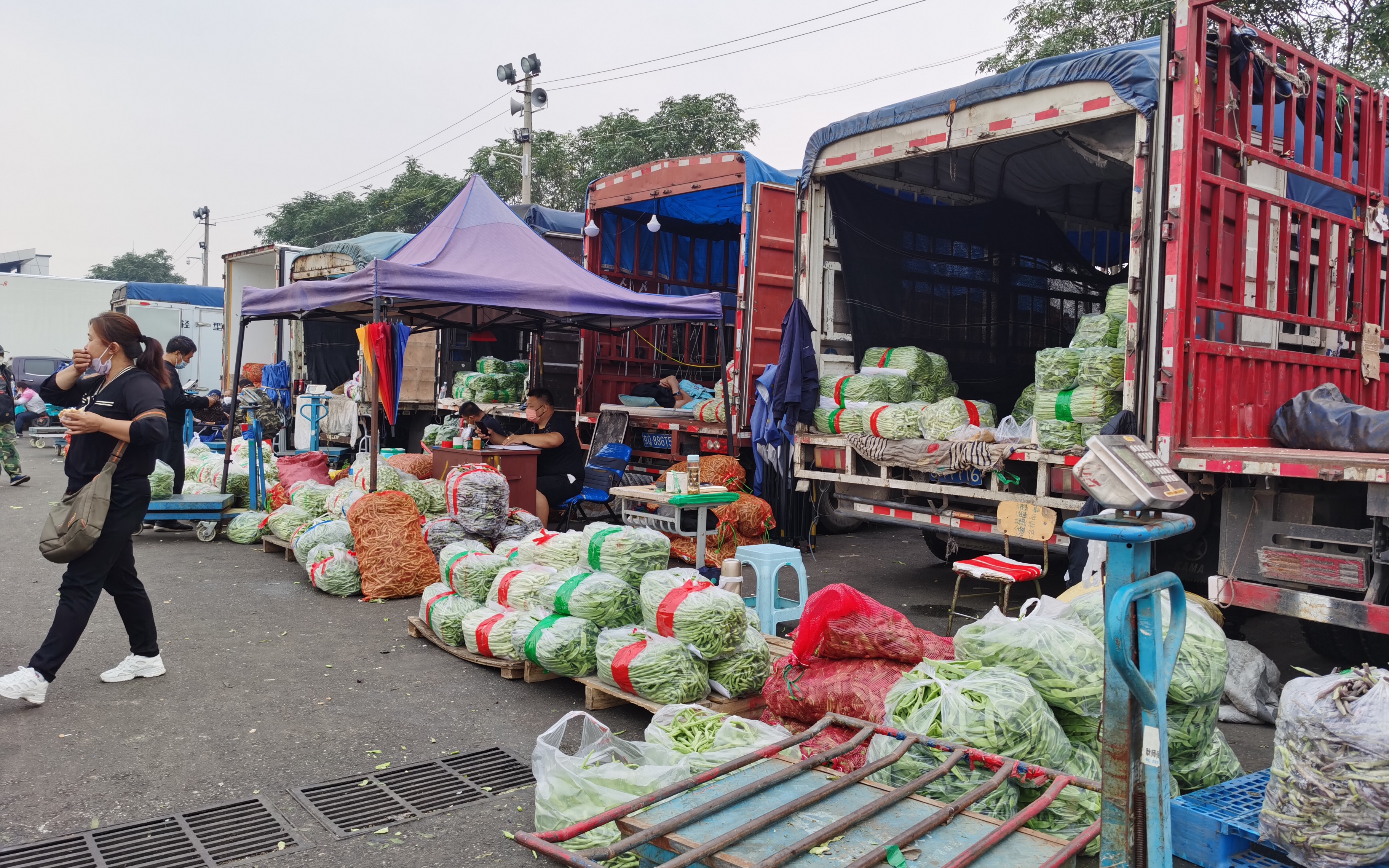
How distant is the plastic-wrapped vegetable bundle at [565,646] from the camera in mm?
5062

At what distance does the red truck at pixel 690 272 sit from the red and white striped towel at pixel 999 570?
12.7ft

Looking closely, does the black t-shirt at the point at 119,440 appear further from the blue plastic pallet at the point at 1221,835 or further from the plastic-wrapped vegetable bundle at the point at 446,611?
the blue plastic pallet at the point at 1221,835

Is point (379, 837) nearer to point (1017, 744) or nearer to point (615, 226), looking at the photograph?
point (1017, 744)

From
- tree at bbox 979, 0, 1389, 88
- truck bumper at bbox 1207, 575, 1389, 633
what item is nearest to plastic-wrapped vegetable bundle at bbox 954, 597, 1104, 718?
truck bumper at bbox 1207, 575, 1389, 633

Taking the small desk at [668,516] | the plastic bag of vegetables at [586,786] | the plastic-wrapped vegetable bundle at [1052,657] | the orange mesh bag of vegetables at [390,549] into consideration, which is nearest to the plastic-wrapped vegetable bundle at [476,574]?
the orange mesh bag of vegetables at [390,549]

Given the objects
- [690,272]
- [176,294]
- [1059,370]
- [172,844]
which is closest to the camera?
[172,844]

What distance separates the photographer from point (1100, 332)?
7.16 meters

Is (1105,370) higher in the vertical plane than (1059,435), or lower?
higher

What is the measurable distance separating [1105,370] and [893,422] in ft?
5.67

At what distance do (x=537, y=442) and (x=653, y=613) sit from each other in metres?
4.87

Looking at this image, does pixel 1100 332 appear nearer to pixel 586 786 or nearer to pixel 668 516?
pixel 668 516

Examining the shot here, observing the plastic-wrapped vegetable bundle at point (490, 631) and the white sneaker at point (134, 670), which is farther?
the plastic-wrapped vegetable bundle at point (490, 631)

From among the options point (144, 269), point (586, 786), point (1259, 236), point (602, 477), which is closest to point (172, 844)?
point (586, 786)

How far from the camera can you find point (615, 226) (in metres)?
12.3
